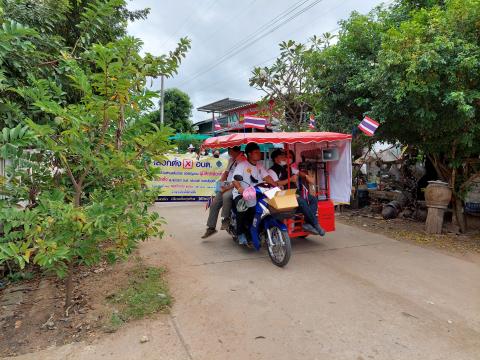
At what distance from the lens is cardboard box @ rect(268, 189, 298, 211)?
4613mm

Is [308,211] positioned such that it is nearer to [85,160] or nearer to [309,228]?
[309,228]

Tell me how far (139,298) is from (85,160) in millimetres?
1593

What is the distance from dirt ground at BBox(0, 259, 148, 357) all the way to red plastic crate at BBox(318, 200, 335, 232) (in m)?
3.19

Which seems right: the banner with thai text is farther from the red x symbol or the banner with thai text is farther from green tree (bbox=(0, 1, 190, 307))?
green tree (bbox=(0, 1, 190, 307))

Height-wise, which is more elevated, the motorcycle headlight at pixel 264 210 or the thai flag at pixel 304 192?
the thai flag at pixel 304 192

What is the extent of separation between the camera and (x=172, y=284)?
4230 mm

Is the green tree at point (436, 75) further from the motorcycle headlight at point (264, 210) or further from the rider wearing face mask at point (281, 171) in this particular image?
the motorcycle headlight at point (264, 210)

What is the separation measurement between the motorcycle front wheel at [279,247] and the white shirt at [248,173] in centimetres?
87

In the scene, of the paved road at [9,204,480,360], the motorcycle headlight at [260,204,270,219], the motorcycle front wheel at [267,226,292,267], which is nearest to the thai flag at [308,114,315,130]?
the paved road at [9,204,480,360]

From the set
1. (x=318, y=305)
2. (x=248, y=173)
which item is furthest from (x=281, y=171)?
(x=318, y=305)

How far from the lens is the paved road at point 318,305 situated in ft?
9.34

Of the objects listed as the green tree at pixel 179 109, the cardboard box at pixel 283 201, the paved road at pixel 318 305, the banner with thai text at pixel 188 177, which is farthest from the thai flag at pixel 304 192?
the green tree at pixel 179 109

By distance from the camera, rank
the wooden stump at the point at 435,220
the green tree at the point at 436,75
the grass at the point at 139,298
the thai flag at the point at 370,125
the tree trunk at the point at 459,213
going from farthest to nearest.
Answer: the tree trunk at the point at 459,213 < the wooden stump at the point at 435,220 < the thai flag at the point at 370,125 < the green tree at the point at 436,75 < the grass at the point at 139,298

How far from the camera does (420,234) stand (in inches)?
271
